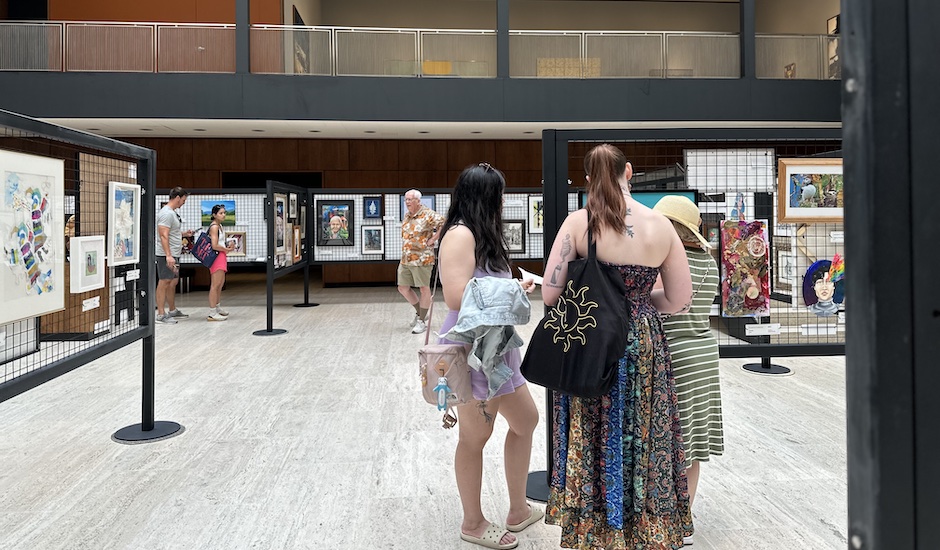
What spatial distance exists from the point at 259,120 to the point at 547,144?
10195 millimetres

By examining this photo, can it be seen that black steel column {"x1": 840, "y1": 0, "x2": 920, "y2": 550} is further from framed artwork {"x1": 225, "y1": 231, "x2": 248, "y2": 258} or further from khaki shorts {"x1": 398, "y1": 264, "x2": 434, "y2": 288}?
framed artwork {"x1": 225, "y1": 231, "x2": 248, "y2": 258}

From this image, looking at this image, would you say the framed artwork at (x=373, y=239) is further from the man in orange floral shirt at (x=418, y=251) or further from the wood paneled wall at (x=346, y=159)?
the wood paneled wall at (x=346, y=159)

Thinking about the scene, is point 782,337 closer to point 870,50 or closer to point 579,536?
point 579,536

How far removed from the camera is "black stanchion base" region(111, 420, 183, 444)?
4.09 metres

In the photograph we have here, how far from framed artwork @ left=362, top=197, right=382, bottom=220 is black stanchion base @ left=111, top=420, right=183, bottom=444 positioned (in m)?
7.29

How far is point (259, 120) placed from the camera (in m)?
12.3

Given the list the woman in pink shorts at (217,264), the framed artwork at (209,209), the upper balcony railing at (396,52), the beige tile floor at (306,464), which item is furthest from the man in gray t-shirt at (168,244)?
the upper balcony railing at (396,52)

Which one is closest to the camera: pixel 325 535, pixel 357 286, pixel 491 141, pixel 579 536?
pixel 579 536

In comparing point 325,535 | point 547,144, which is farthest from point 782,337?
point 325,535

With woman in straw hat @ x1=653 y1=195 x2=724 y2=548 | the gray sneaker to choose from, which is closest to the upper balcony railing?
the gray sneaker

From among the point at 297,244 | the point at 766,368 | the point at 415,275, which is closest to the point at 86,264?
the point at 415,275

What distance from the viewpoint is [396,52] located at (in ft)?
41.7

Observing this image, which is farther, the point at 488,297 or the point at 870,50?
the point at 488,297

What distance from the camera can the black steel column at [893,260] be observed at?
2.32 ft
